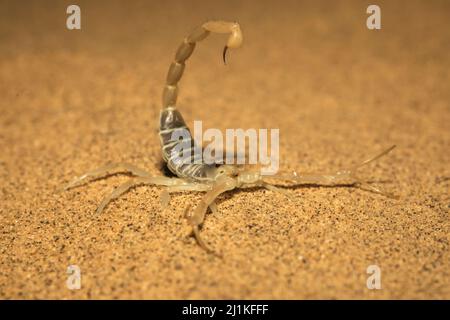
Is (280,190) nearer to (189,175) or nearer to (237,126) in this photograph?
(189,175)

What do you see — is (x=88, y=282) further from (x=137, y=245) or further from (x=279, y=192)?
(x=279, y=192)

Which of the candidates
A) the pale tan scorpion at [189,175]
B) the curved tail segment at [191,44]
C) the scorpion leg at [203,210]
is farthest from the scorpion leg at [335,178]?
the curved tail segment at [191,44]

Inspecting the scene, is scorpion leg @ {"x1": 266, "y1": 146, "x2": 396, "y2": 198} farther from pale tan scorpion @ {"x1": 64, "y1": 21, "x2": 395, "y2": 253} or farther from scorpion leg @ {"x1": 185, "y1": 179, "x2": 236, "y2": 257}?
scorpion leg @ {"x1": 185, "y1": 179, "x2": 236, "y2": 257}

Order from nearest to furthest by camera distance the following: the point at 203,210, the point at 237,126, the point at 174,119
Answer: the point at 203,210 < the point at 174,119 < the point at 237,126

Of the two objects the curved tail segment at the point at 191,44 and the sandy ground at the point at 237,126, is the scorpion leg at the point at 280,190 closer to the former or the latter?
the sandy ground at the point at 237,126

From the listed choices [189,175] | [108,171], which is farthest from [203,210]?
[108,171]

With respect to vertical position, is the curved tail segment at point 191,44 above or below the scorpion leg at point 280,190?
above

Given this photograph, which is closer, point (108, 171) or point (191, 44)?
point (191, 44)
